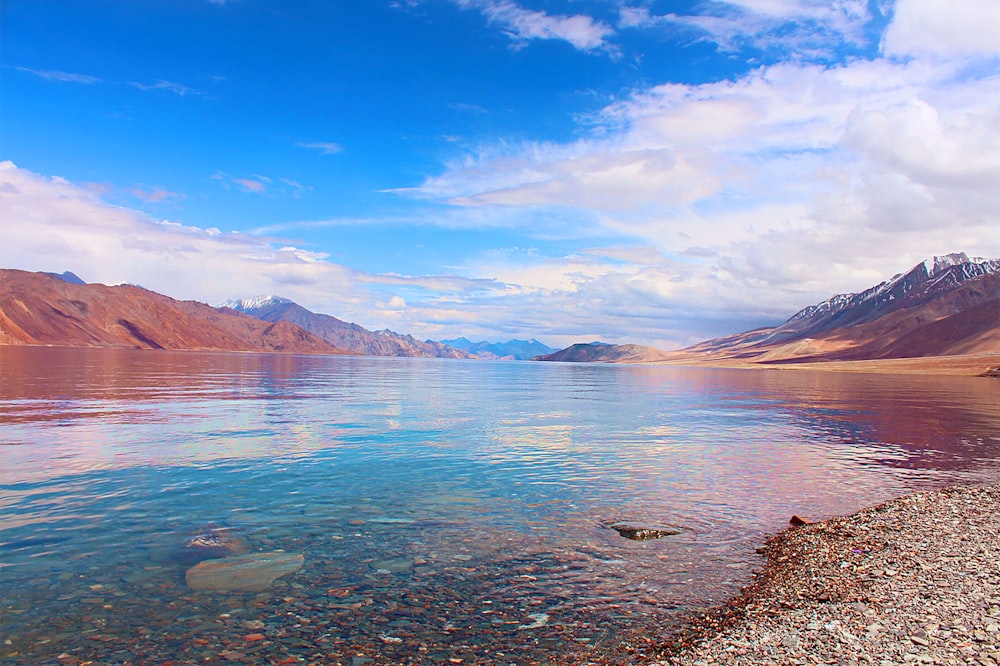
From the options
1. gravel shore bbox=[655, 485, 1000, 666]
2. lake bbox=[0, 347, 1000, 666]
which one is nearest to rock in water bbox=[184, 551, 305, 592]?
lake bbox=[0, 347, 1000, 666]

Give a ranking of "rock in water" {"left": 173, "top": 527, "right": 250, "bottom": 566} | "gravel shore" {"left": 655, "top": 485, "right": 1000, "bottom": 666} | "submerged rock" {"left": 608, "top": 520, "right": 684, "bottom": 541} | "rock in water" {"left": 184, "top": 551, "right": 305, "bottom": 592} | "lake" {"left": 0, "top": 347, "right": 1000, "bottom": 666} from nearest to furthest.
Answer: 1. "gravel shore" {"left": 655, "top": 485, "right": 1000, "bottom": 666}
2. "lake" {"left": 0, "top": 347, "right": 1000, "bottom": 666}
3. "rock in water" {"left": 184, "top": 551, "right": 305, "bottom": 592}
4. "rock in water" {"left": 173, "top": 527, "right": 250, "bottom": 566}
5. "submerged rock" {"left": 608, "top": 520, "right": 684, "bottom": 541}

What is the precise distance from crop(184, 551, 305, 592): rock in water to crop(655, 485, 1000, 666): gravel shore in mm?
9339

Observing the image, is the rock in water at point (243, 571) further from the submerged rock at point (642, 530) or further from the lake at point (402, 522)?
the submerged rock at point (642, 530)

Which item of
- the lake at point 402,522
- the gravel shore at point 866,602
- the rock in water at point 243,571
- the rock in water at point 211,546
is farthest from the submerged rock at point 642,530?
the rock in water at point 211,546

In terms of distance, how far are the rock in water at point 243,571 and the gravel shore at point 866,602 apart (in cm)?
934

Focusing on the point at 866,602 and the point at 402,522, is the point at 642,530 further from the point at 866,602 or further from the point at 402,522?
the point at 402,522

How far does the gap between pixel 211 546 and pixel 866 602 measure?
51.8 feet

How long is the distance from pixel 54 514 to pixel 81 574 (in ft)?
20.8

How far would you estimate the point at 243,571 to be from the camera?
14586 millimetres

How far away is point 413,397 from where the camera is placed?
7081 centimetres

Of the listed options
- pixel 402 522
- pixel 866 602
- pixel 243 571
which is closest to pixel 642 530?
pixel 866 602

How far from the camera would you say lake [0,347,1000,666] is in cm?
1152

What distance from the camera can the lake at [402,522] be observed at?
11523 millimetres

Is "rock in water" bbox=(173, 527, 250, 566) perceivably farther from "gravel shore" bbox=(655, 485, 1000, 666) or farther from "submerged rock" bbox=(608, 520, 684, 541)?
"gravel shore" bbox=(655, 485, 1000, 666)
